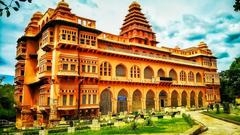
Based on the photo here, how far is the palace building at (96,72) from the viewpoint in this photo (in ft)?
98.2

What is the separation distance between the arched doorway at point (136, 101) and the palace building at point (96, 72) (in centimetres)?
17

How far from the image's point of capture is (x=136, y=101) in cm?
3969

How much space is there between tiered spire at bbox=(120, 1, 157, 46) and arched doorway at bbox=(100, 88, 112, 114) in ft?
50.4

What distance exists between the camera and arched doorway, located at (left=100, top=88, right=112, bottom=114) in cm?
3462

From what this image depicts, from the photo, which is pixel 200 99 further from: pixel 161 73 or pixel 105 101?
pixel 105 101

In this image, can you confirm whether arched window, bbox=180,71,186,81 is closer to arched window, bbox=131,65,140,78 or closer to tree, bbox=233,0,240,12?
arched window, bbox=131,65,140,78

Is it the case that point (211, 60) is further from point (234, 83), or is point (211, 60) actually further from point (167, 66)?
point (167, 66)

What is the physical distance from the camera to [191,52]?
178 feet

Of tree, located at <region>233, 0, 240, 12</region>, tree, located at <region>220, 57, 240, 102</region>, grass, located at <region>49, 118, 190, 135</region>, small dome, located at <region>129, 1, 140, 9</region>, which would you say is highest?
small dome, located at <region>129, 1, 140, 9</region>

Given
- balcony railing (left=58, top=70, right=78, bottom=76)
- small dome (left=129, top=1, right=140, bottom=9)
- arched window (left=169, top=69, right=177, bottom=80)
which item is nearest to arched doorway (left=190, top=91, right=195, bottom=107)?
arched window (left=169, top=69, right=177, bottom=80)

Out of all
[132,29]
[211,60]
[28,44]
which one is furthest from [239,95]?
[28,44]

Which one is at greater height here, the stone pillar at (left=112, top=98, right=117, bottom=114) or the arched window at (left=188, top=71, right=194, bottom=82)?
the arched window at (left=188, top=71, right=194, bottom=82)

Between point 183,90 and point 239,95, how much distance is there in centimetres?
1544

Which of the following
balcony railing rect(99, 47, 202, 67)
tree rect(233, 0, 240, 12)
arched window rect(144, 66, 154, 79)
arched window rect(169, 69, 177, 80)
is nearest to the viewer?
tree rect(233, 0, 240, 12)
